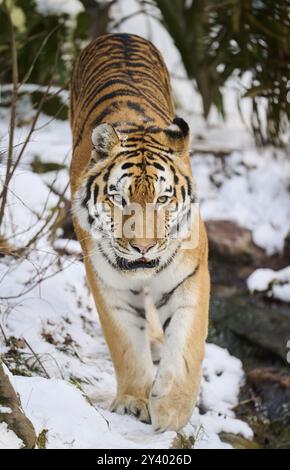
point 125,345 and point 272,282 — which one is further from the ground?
point 125,345

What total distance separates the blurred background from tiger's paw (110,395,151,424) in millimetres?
452

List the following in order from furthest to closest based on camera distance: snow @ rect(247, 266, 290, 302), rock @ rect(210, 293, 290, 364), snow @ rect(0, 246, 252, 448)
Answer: snow @ rect(247, 266, 290, 302) → rock @ rect(210, 293, 290, 364) → snow @ rect(0, 246, 252, 448)

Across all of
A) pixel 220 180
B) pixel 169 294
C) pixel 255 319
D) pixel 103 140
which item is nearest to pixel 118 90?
pixel 103 140

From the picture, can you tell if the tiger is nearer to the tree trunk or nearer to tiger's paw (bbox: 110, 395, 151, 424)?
tiger's paw (bbox: 110, 395, 151, 424)

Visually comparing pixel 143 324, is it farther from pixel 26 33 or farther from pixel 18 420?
pixel 26 33

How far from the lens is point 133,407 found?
4.11 m

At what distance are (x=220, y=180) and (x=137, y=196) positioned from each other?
4.61 meters

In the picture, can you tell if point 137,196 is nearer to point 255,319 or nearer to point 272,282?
point 255,319

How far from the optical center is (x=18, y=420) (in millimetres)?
2936

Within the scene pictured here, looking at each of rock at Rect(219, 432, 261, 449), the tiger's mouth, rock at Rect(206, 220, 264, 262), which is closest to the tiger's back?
the tiger's mouth

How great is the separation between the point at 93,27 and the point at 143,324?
17.5 feet

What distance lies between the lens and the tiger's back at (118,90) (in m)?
4.44

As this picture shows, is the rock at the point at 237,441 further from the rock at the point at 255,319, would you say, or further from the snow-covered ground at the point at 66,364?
the rock at the point at 255,319

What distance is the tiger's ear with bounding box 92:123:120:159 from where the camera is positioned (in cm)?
395
